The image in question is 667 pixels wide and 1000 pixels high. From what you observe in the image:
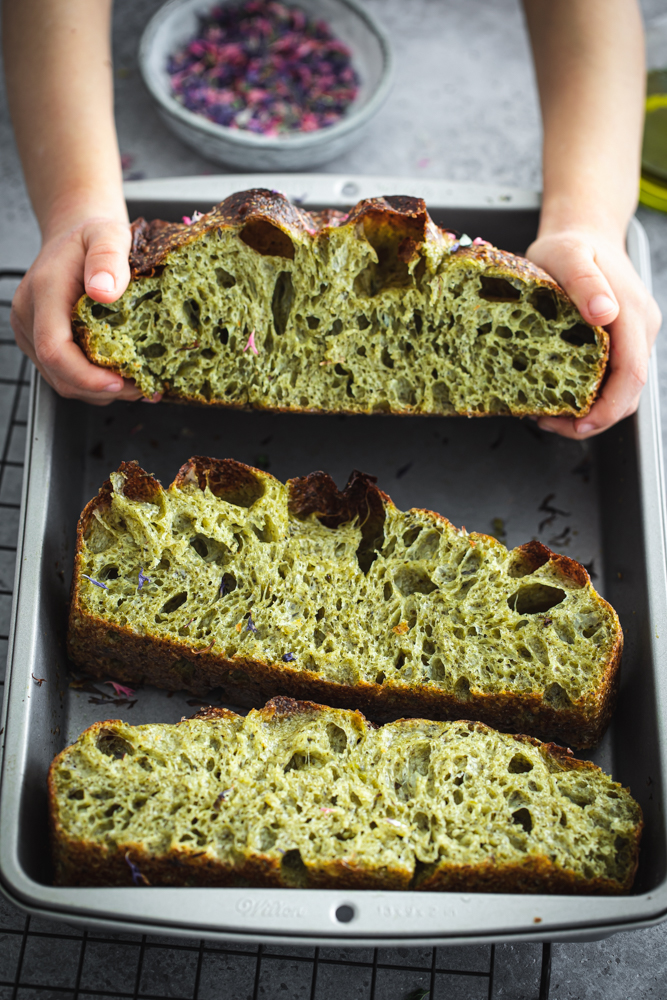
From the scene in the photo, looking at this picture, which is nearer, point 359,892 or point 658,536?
point 359,892

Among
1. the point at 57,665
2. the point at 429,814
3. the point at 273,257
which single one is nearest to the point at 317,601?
the point at 429,814

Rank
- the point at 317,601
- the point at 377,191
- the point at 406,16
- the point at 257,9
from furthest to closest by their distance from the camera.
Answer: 1. the point at 406,16
2. the point at 257,9
3. the point at 377,191
4. the point at 317,601

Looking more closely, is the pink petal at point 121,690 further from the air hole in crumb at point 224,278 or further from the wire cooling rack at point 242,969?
the air hole in crumb at point 224,278

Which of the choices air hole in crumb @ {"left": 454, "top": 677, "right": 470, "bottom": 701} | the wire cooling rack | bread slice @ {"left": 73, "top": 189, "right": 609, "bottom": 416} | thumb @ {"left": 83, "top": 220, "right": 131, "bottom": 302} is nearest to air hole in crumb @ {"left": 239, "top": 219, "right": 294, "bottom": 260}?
bread slice @ {"left": 73, "top": 189, "right": 609, "bottom": 416}

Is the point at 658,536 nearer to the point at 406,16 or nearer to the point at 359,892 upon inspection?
the point at 359,892

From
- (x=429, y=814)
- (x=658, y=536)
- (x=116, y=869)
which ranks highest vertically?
(x=658, y=536)

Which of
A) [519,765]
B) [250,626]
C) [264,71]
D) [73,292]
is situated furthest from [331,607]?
[264,71]

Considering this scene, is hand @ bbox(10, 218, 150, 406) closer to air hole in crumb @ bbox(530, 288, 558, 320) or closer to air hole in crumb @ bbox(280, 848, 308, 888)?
air hole in crumb @ bbox(530, 288, 558, 320)
